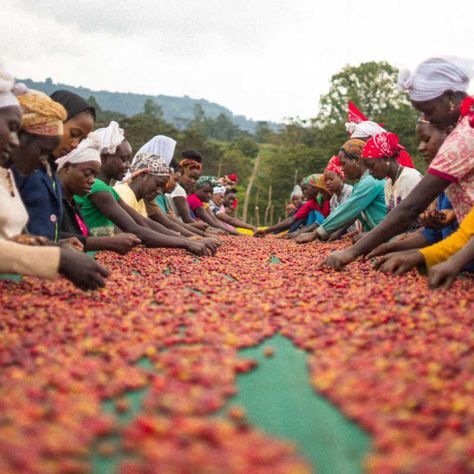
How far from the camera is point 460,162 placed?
300 cm

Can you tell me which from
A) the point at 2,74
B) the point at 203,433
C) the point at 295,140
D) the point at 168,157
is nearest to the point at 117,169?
the point at 168,157

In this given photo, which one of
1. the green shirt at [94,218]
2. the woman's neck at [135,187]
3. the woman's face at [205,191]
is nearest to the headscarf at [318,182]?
the woman's face at [205,191]

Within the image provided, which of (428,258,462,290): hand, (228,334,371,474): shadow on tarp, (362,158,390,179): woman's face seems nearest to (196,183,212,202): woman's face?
(362,158,390,179): woman's face

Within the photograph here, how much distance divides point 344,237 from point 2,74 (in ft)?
17.7

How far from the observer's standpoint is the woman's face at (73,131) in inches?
150

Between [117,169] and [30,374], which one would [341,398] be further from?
[117,169]

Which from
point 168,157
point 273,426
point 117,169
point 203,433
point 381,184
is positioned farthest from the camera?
point 168,157

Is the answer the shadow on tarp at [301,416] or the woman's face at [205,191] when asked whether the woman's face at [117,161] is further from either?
the woman's face at [205,191]

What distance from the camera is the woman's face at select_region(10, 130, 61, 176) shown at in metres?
2.94

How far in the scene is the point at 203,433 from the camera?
45.1 inches

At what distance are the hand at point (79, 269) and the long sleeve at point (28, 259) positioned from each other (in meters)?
0.06

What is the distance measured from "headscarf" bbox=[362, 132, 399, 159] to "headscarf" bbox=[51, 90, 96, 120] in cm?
262

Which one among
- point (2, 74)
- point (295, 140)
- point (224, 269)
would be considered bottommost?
point (224, 269)

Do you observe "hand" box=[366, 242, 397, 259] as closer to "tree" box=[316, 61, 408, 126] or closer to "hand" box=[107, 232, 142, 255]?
"hand" box=[107, 232, 142, 255]
